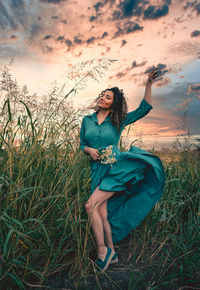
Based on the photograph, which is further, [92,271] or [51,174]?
[51,174]

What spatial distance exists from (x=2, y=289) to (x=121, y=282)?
2.84 ft

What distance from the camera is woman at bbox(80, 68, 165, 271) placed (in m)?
1.98

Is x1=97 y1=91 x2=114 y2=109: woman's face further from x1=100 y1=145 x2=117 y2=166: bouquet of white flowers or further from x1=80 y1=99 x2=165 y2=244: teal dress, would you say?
x1=100 y1=145 x2=117 y2=166: bouquet of white flowers

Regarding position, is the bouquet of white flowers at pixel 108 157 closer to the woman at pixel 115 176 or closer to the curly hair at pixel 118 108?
the woman at pixel 115 176

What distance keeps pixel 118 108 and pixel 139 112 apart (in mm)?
247

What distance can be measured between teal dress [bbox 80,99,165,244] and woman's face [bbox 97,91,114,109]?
141mm

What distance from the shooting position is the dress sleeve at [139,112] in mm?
2441

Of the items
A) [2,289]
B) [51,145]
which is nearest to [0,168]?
[51,145]

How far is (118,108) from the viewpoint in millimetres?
2512

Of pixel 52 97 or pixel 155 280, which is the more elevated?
pixel 52 97

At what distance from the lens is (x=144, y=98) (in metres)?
2.44

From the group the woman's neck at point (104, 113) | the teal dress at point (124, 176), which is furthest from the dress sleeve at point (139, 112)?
the woman's neck at point (104, 113)

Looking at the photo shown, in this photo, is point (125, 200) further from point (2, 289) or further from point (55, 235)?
point (2, 289)

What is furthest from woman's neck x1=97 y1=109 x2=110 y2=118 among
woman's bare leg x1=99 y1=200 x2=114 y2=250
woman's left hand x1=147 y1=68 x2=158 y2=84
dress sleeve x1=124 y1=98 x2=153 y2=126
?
woman's bare leg x1=99 y1=200 x2=114 y2=250
